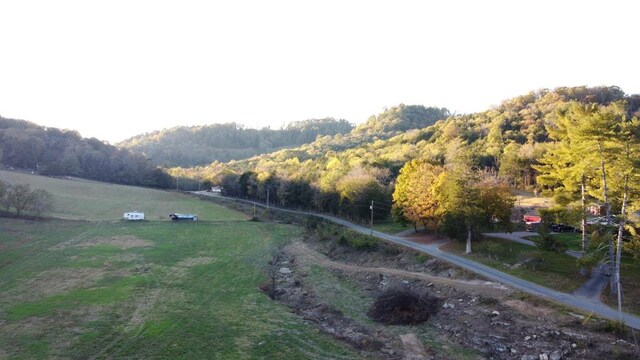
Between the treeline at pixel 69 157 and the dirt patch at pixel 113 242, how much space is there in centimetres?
5795

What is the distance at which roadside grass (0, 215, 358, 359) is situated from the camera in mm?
18812

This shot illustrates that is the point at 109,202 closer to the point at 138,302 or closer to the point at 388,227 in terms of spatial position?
the point at 388,227

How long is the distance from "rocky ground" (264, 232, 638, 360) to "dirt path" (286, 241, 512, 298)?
0.19 feet

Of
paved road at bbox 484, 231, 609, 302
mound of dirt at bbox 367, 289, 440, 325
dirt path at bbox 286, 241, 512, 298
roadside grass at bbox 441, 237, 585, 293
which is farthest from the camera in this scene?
roadside grass at bbox 441, 237, 585, 293

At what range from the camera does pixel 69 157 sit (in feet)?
326

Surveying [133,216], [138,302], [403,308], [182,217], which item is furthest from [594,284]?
[133,216]

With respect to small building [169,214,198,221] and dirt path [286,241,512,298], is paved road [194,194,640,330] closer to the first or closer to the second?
dirt path [286,241,512,298]

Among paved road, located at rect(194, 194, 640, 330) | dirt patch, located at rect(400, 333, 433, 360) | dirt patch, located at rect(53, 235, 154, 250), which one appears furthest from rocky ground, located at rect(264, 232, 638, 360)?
dirt patch, located at rect(53, 235, 154, 250)

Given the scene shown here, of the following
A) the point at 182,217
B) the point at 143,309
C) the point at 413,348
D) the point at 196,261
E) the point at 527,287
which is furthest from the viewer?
the point at 182,217

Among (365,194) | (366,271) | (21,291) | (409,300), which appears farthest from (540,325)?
(365,194)

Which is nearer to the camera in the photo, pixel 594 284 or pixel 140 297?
pixel 594 284

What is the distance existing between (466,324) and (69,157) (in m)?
102

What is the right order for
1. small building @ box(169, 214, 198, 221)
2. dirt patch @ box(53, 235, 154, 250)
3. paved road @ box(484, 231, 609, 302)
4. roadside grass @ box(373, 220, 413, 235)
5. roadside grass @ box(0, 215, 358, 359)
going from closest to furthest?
roadside grass @ box(0, 215, 358, 359) < paved road @ box(484, 231, 609, 302) < dirt patch @ box(53, 235, 154, 250) < roadside grass @ box(373, 220, 413, 235) < small building @ box(169, 214, 198, 221)

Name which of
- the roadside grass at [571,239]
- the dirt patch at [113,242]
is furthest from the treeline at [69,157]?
the roadside grass at [571,239]
